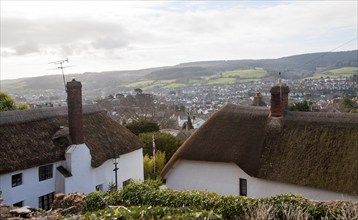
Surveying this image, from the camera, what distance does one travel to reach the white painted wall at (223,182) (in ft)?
48.1

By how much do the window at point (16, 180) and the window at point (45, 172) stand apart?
3.52 ft

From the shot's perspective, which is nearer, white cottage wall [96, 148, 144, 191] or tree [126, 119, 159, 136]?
white cottage wall [96, 148, 144, 191]

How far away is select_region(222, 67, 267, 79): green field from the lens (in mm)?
130125

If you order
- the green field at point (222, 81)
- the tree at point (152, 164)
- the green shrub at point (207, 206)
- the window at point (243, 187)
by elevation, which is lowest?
the tree at point (152, 164)

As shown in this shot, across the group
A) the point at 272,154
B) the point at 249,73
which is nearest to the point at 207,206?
the point at 272,154

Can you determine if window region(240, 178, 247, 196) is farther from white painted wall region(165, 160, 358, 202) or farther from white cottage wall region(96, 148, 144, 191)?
white cottage wall region(96, 148, 144, 191)

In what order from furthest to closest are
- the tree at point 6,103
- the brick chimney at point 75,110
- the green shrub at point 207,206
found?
the tree at point 6,103
the brick chimney at point 75,110
the green shrub at point 207,206

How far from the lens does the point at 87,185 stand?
A: 1809 centimetres

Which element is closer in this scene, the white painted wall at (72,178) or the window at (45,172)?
the white painted wall at (72,178)

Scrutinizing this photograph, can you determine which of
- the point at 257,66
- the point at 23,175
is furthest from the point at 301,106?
the point at 257,66

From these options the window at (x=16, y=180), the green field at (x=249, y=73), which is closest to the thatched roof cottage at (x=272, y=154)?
the window at (x=16, y=180)

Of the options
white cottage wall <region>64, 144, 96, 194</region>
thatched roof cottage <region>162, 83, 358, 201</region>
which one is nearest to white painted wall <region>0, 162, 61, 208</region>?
white cottage wall <region>64, 144, 96, 194</region>

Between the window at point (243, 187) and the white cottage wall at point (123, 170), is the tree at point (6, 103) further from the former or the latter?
the window at point (243, 187)

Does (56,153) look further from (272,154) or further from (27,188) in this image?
(272,154)
